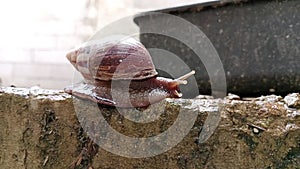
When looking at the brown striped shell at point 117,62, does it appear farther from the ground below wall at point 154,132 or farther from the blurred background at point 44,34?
the blurred background at point 44,34

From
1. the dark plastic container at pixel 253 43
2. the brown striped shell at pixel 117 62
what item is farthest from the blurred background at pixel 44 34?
the brown striped shell at pixel 117 62

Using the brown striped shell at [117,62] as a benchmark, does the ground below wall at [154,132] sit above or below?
below

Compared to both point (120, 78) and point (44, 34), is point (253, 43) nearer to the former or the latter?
point (120, 78)

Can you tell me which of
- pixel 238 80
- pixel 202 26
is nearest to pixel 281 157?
pixel 238 80

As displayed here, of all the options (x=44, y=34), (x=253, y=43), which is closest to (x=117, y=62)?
(x=253, y=43)

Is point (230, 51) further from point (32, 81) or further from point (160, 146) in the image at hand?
point (32, 81)

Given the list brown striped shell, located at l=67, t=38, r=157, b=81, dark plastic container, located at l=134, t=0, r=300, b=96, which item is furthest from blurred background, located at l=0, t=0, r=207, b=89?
brown striped shell, located at l=67, t=38, r=157, b=81

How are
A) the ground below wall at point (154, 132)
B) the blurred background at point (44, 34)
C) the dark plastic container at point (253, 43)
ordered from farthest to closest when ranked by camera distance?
the blurred background at point (44, 34) < the dark plastic container at point (253, 43) < the ground below wall at point (154, 132)

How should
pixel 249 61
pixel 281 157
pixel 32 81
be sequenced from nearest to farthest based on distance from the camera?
pixel 281 157 → pixel 249 61 → pixel 32 81
